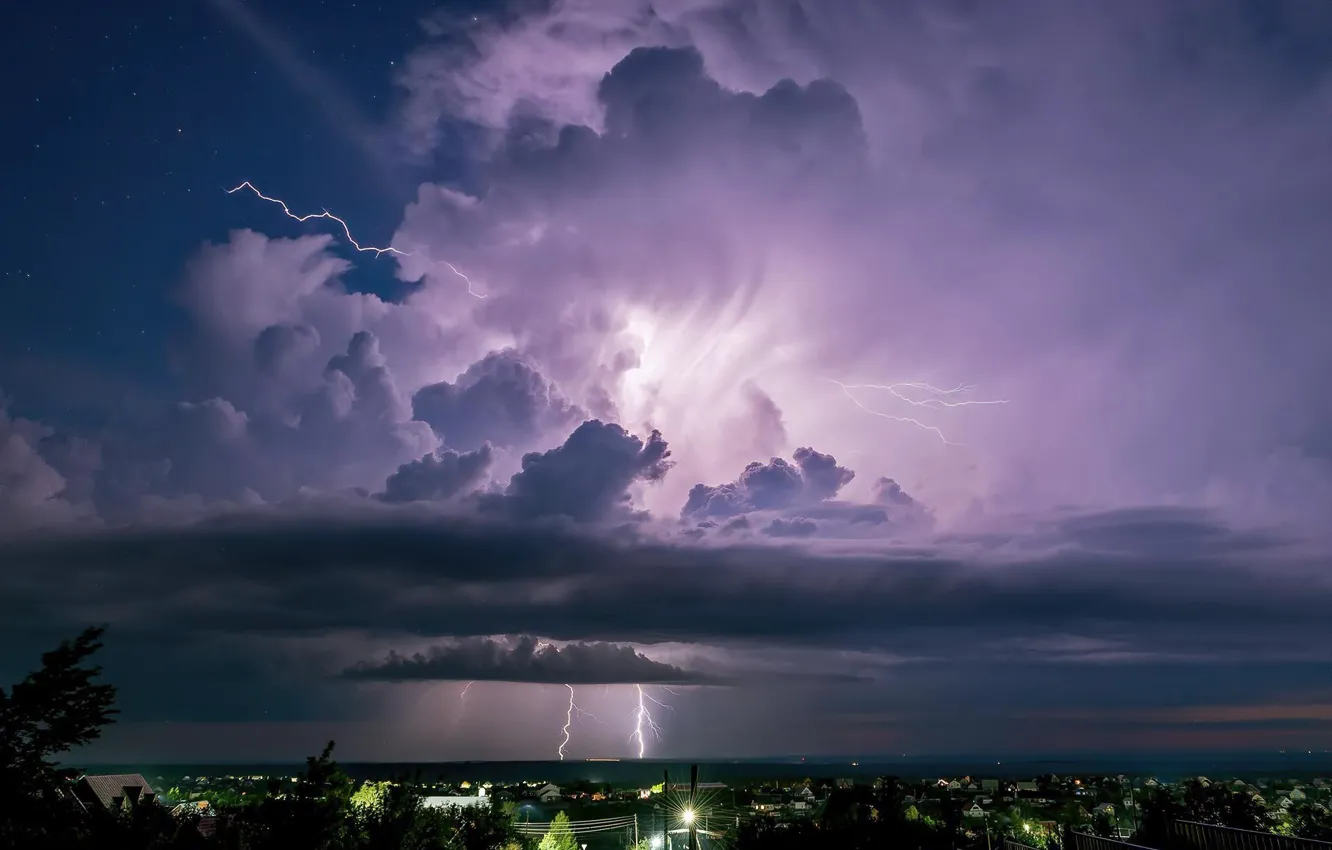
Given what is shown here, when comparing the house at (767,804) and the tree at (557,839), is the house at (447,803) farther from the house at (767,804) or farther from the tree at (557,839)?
the house at (767,804)

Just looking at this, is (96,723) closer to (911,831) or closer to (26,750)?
(26,750)

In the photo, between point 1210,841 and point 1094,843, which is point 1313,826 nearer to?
point 1094,843

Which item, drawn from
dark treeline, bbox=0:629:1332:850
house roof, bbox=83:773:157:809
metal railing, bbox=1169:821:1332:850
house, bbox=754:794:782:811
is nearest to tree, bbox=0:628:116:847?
dark treeline, bbox=0:629:1332:850

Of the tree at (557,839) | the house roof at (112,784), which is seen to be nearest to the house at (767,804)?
the tree at (557,839)

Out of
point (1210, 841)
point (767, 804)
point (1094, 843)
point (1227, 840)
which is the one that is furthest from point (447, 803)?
point (767, 804)

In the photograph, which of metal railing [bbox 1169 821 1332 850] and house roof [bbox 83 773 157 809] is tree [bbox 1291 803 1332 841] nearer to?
metal railing [bbox 1169 821 1332 850]
